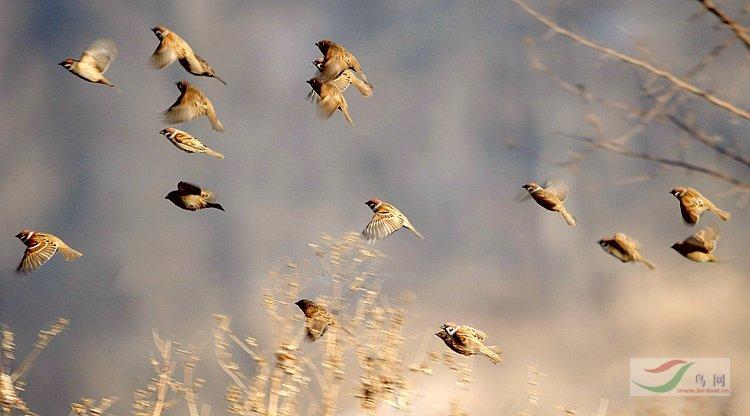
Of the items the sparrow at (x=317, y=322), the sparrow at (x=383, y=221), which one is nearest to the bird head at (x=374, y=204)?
the sparrow at (x=383, y=221)

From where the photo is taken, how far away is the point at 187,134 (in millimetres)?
9914

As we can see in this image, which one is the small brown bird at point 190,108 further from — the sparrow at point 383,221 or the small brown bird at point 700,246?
the small brown bird at point 700,246

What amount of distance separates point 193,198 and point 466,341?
3200mm

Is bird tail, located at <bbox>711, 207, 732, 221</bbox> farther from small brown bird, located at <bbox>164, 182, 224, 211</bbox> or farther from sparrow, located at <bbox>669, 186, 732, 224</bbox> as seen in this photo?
small brown bird, located at <bbox>164, 182, 224, 211</bbox>

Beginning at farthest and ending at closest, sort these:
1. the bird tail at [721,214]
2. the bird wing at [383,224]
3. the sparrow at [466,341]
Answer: the bird wing at [383,224], the sparrow at [466,341], the bird tail at [721,214]

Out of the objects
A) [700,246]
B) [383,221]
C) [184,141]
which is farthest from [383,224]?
[700,246]

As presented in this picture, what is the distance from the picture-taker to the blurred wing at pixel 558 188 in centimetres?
1006

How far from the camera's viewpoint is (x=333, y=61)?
9.34 metres

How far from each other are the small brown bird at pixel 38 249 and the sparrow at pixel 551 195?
189 inches

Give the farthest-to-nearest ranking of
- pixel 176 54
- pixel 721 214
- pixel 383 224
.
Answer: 1. pixel 383 224
2. pixel 176 54
3. pixel 721 214

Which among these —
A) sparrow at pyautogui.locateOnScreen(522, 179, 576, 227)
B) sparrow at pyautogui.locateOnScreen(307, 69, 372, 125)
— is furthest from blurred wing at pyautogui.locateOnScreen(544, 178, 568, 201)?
sparrow at pyautogui.locateOnScreen(307, 69, 372, 125)

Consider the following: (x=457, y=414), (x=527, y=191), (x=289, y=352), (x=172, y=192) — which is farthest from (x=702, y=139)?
(x=172, y=192)

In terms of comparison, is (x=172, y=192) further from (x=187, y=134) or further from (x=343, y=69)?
(x=343, y=69)

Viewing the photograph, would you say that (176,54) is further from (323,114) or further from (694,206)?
(694,206)
